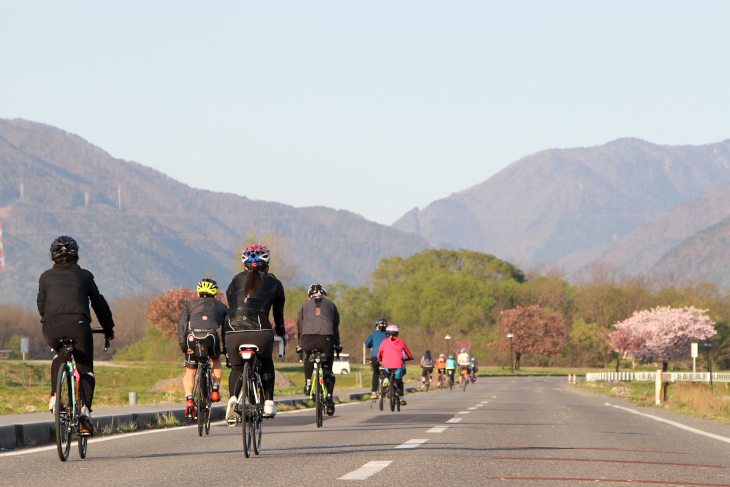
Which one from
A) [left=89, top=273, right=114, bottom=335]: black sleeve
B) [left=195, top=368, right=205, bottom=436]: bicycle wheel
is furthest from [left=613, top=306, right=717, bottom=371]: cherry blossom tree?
[left=89, top=273, right=114, bottom=335]: black sleeve

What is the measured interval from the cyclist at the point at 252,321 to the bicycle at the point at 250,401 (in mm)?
66

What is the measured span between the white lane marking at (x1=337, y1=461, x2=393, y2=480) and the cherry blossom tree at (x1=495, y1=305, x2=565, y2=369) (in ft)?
297

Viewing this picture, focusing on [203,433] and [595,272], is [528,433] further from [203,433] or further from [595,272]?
[595,272]

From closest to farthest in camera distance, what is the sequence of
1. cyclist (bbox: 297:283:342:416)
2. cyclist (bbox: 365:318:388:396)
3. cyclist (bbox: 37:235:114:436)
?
cyclist (bbox: 37:235:114:436) < cyclist (bbox: 297:283:342:416) < cyclist (bbox: 365:318:388:396)

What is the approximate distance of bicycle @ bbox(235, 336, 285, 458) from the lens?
9734mm

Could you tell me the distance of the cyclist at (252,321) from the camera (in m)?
10.1

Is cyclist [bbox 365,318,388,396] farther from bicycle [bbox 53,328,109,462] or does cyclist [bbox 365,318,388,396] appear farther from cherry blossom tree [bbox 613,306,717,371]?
cherry blossom tree [bbox 613,306,717,371]

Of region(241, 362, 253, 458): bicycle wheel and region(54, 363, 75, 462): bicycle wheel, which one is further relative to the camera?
region(241, 362, 253, 458): bicycle wheel

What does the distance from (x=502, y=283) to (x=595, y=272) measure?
19330mm

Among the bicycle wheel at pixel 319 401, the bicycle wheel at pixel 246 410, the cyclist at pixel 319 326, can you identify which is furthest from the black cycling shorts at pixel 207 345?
the bicycle wheel at pixel 246 410

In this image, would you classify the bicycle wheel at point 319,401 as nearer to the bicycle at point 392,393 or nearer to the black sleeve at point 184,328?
the black sleeve at point 184,328

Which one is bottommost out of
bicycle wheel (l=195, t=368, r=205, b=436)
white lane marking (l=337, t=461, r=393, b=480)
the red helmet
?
white lane marking (l=337, t=461, r=393, b=480)

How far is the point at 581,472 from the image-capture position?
8844 millimetres

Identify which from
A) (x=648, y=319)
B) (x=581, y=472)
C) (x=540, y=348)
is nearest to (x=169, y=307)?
(x=540, y=348)
